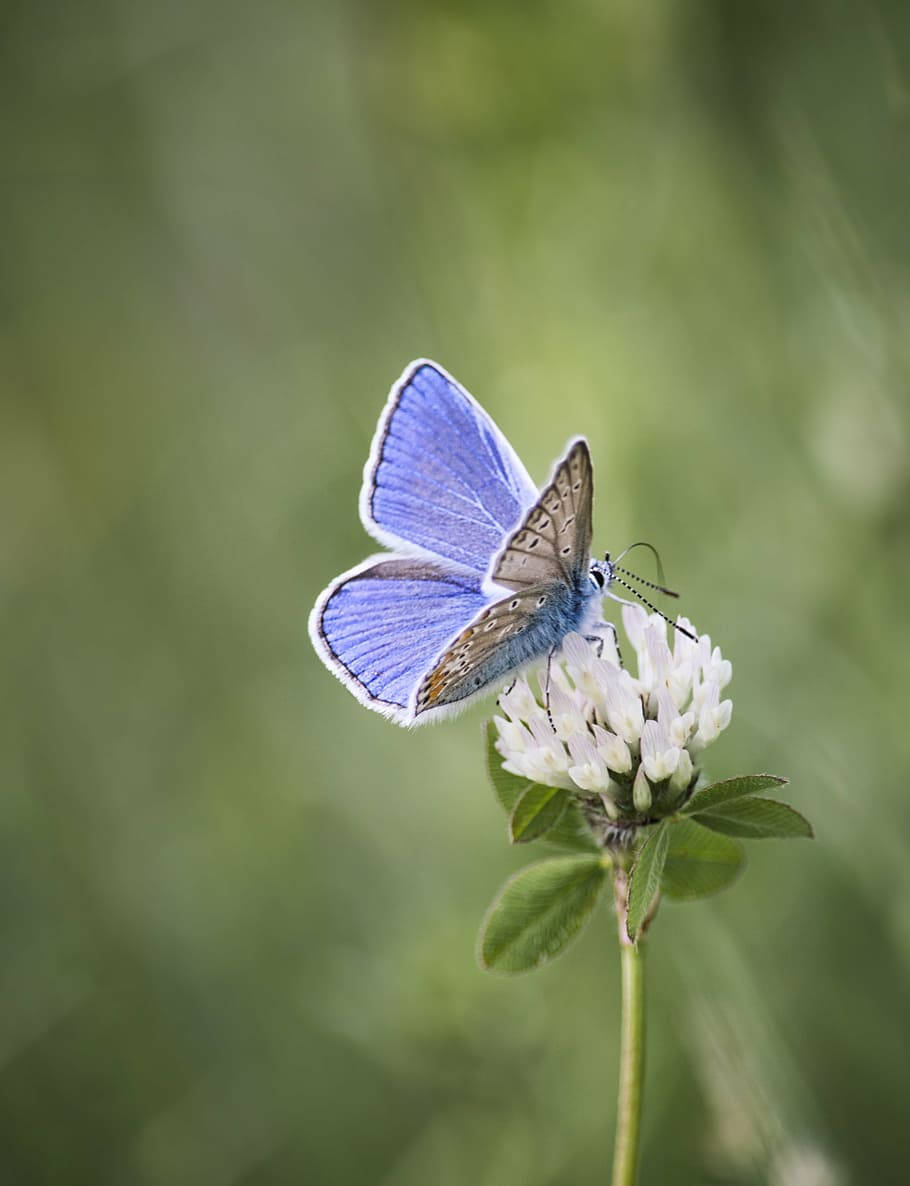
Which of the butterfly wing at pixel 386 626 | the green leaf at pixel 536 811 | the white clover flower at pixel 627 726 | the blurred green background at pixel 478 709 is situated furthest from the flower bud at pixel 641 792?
the blurred green background at pixel 478 709

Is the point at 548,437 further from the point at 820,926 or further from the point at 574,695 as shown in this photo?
the point at 574,695

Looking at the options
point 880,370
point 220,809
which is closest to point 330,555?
point 220,809

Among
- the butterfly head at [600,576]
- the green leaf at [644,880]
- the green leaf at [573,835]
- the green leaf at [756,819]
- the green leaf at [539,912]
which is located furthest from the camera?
the butterfly head at [600,576]

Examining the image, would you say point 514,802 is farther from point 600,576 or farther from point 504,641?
point 600,576

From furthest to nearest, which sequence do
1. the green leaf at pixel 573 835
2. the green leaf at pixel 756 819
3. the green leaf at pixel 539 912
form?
the green leaf at pixel 573 835
the green leaf at pixel 539 912
the green leaf at pixel 756 819

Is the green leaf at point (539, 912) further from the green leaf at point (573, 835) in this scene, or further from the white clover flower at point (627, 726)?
the white clover flower at point (627, 726)

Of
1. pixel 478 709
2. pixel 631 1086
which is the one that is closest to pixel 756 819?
pixel 631 1086
